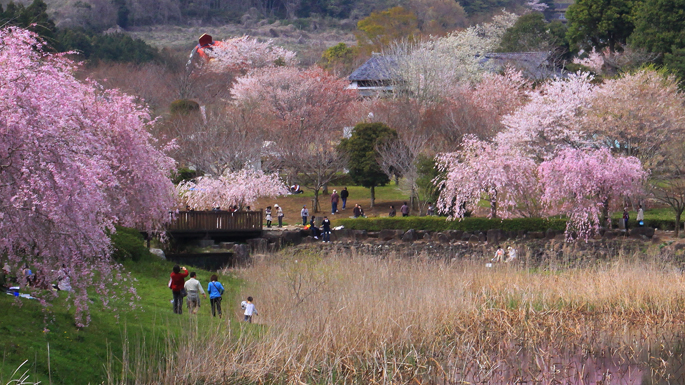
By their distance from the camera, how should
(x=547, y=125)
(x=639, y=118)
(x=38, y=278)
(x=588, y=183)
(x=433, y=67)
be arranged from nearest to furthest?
(x=38, y=278) → (x=588, y=183) → (x=639, y=118) → (x=547, y=125) → (x=433, y=67)

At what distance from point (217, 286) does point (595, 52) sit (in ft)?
132

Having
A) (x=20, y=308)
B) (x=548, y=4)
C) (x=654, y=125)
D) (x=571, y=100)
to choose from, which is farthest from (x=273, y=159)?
(x=548, y=4)

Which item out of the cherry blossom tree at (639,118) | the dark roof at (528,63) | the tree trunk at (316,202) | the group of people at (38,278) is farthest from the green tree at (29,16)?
the dark roof at (528,63)

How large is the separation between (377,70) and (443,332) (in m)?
45.0

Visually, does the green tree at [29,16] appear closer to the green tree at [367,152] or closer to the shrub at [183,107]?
the shrub at [183,107]

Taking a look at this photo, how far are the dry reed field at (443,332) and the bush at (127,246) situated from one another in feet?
11.3

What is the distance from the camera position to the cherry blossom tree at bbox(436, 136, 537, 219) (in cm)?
3150

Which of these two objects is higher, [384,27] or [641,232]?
[384,27]

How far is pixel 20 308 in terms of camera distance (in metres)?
11.0

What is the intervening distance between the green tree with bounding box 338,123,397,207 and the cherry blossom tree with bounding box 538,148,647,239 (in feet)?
30.7

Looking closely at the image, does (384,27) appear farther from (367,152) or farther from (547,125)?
(547,125)

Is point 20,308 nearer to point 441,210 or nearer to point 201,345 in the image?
point 201,345

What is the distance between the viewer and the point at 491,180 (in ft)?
103

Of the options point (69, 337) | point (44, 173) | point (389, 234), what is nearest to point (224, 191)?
point (389, 234)
